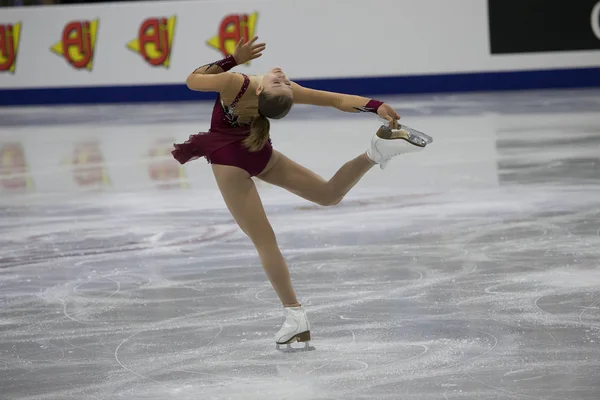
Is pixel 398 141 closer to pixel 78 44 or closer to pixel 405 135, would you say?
pixel 405 135

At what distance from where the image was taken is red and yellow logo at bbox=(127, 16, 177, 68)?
18.4 m

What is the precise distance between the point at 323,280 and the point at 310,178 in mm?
1156

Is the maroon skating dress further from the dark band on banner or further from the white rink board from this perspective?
the white rink board

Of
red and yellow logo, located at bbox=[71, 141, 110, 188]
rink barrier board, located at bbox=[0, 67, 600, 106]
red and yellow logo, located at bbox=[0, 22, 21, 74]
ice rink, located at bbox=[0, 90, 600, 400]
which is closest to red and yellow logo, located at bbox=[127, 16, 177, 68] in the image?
rink barrier board, located at bbox=[0, 67, 600, 106]

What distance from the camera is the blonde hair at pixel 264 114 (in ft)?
13.8

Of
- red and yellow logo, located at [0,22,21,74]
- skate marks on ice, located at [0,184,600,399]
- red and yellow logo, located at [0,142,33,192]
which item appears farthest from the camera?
red and yellow logo, located at [0,22,21,74]

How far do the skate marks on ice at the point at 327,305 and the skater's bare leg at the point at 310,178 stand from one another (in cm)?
61

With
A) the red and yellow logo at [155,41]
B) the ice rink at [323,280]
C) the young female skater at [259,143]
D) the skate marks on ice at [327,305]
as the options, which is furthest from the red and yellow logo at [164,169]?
the red and yellow logo at [155,41]

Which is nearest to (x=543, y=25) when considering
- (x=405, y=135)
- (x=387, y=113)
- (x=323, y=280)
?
(x=323, y=280)

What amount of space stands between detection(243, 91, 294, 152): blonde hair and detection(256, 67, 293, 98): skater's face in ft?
0.06

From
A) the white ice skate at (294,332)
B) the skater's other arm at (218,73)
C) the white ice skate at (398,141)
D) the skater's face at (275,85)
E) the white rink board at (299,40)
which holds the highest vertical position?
the skater's other arm at (218,73)

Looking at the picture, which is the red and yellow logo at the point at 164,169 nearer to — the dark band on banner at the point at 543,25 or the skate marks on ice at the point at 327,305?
the skate marks on ice at the point at 327,305

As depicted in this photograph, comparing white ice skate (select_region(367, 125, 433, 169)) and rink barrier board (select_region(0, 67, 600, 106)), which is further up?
white ice skate (select_region(367, 125, 433, 169))

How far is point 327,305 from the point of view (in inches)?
205
